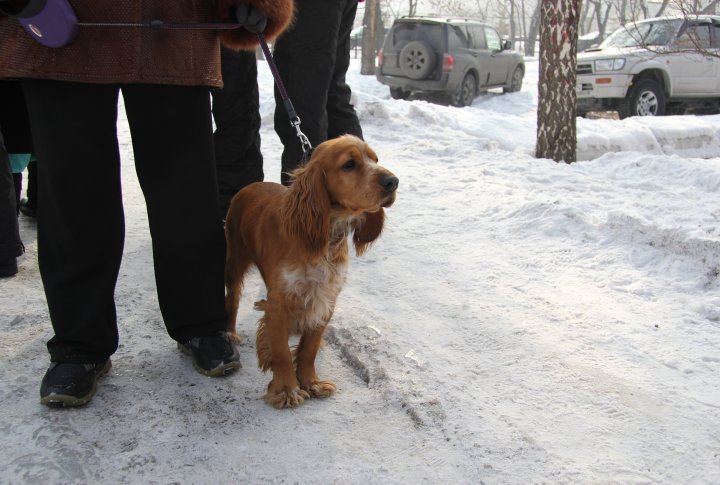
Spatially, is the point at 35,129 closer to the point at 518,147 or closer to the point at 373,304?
the point at 373,304

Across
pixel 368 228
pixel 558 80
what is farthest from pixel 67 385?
pixel 558 80

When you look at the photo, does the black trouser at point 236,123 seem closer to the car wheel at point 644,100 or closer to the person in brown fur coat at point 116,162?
the person in brown fur coat at point 116,162

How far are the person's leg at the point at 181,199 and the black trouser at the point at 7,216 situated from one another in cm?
139

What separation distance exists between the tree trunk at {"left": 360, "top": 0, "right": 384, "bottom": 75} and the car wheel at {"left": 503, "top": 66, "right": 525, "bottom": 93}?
439cm

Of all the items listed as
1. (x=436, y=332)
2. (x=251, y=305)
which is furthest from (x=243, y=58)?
(x=436, y=332)

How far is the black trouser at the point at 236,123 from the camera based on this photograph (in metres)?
3.70

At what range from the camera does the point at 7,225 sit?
3.45 metres

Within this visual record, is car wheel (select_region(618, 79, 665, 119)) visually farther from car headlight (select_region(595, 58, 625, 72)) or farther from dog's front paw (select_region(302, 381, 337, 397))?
dog's front paw (select_region(302, 381, 337, 397))

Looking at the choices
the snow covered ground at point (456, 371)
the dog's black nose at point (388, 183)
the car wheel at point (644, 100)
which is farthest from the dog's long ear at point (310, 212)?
the car wheel at point (644, 100)

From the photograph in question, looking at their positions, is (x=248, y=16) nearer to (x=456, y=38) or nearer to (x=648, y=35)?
(x=648, y=35)

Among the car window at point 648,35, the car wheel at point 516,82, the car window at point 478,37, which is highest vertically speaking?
the car window at point 478,37

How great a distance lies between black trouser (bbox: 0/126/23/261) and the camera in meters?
3.39

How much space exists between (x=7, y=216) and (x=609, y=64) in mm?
10926

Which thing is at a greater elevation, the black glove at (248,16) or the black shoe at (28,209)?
the black glove at (248,16)
